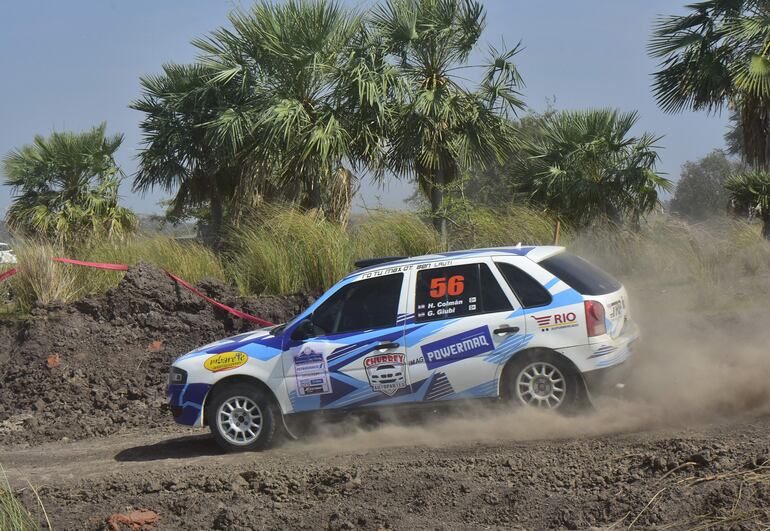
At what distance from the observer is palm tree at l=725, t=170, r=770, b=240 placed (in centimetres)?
1802

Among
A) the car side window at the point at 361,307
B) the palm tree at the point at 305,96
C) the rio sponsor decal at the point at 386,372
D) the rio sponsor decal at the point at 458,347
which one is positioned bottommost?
the rio sponsor decal at the point at 386,372

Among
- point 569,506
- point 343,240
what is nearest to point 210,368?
point 569,506

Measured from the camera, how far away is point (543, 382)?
794cm

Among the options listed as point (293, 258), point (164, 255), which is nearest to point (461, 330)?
point (293, 258)

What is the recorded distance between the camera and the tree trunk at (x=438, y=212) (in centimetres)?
1523

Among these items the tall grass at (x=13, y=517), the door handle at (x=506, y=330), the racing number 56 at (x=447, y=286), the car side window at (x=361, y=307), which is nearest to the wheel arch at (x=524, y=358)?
the door handle at (x=506, y=330)

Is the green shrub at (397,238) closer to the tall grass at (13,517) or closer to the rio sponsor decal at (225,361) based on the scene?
the rio sponsor decal at (225,361)

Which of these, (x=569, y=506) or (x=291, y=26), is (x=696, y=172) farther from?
(x=569, y=506)

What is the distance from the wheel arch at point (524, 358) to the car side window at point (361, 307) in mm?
1157

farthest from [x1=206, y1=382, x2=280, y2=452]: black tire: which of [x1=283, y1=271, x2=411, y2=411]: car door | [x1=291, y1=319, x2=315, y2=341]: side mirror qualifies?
[x1=291, y1=319, x2=315, y2=341]: side mirror

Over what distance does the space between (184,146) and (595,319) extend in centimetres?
1484

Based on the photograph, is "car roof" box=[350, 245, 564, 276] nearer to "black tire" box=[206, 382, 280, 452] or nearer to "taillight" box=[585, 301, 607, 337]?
"taillight" box=[585, 301, 607, 337]

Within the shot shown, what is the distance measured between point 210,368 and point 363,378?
1.57 m

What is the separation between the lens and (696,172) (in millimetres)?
44594
